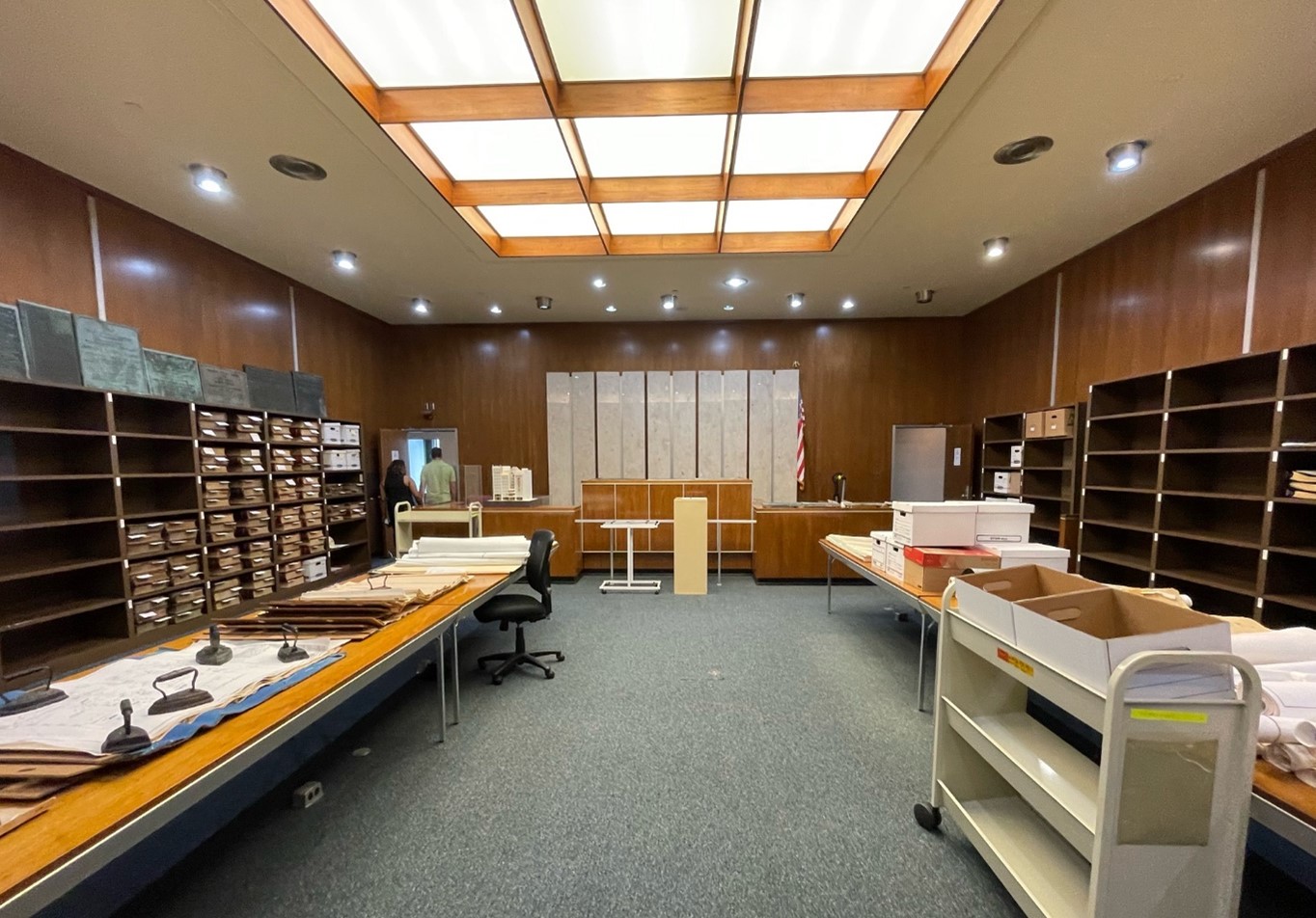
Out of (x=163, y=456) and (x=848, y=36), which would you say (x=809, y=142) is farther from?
(x=163, y=456)

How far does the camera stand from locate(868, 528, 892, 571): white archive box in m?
3.08

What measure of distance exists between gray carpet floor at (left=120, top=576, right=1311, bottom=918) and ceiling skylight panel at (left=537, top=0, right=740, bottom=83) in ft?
Answer: 12.5

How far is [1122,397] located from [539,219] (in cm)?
579

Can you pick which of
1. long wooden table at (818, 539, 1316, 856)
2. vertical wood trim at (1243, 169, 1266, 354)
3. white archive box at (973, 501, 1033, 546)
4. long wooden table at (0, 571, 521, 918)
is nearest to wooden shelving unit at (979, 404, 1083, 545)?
vertical wood trim at (1243, 169, 1266, 354)

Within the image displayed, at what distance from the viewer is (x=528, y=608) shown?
3121mm

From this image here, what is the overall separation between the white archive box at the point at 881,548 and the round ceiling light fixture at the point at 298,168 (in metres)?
4.73

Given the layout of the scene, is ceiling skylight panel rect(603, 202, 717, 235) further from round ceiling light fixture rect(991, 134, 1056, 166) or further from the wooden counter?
the wooden counter

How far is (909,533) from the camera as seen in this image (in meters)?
2.79

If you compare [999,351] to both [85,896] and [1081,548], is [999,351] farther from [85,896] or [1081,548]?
[85,896]

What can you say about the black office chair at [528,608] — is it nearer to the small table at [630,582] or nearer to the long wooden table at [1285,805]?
the small table at [630,582]

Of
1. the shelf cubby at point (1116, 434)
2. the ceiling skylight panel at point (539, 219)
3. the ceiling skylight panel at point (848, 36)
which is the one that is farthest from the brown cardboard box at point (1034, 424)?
the ceiling skylight panel at point (539, 219)

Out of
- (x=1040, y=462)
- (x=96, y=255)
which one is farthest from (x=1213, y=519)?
(x=96, y=255)

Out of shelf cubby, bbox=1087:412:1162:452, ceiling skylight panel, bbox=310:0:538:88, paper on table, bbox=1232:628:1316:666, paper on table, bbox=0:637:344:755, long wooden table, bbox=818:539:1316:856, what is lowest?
long wooden table, bbox=818:539:1316:856

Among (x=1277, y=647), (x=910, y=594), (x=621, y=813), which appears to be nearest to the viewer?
(x=1277, y=647)
